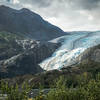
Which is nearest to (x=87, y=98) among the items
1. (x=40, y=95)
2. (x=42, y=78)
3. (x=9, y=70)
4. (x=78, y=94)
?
(x=78, y=94)

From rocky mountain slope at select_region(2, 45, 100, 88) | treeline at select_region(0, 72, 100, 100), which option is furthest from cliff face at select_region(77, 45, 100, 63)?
treeline at select_region(0, 72, 100, 100)

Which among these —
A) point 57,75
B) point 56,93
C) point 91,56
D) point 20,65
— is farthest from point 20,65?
point 56,93

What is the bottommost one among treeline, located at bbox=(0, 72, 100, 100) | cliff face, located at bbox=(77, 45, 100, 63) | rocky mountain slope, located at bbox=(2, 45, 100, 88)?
rocky mountain slope, located at bbox=(2, 45, 100, 88)

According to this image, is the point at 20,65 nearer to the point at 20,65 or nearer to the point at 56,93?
the point at 20,65

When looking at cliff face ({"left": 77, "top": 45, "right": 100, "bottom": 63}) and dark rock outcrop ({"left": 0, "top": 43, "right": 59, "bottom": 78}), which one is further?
cliff face ({"left": 77, "top": 45, "right": 100, "bottom": 63})

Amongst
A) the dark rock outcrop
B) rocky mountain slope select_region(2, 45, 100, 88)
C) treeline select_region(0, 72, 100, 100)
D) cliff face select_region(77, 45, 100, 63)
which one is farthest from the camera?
cliff face select_region(77, 45, 100, 63)

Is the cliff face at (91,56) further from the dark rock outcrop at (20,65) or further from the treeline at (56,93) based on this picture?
the treeline at (56,93)

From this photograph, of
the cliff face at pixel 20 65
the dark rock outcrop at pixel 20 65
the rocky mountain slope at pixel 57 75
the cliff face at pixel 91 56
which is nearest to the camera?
the rocky mountain slope at pixel 57 75

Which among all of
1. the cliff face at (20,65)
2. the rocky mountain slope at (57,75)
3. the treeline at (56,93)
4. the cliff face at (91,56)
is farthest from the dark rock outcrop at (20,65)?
the treeline at (56,93)

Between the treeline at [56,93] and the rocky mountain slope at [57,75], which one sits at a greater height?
the treeline at [56,93]

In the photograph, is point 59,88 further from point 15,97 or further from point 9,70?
A: point 9,70

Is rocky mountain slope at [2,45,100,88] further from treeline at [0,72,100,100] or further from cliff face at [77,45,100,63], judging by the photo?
treeline at [0,72,100,100]

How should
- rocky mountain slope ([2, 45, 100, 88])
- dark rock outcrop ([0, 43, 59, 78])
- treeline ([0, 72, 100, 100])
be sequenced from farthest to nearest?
dark rock outcrop ([0, 43, 59, 78])
rocky mountain slope ([2, 45, 100, 88])
treeline ([0, 72, 100, 100])

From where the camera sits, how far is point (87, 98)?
24.6 metres
